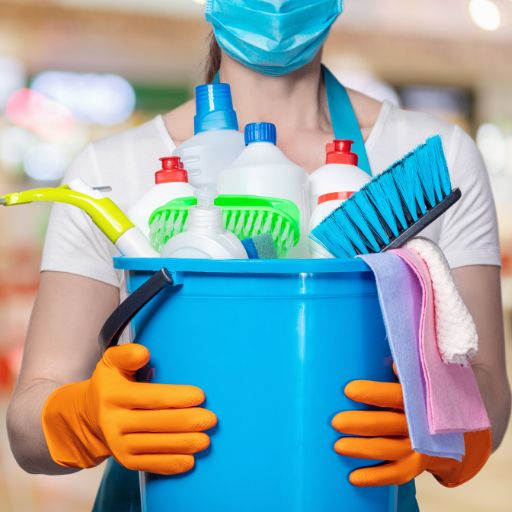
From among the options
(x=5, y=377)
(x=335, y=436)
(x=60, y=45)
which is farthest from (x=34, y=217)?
(x=335, y=436)

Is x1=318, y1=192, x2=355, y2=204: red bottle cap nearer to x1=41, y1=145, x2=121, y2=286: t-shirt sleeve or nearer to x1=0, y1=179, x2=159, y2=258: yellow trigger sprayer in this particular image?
x1=0, y1=179, x2=159, y2=258: yellow trigger sprayer

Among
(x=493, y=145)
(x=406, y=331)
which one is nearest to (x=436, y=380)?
(x=406, y=331)

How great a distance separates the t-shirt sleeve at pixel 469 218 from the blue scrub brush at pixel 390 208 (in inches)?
15.1

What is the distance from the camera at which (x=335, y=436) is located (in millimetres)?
751

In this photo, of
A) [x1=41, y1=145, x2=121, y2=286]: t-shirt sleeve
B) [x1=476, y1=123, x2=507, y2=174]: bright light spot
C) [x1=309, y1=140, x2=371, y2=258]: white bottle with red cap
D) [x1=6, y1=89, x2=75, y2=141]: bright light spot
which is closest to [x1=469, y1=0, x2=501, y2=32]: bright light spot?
[x1=476, y1=123, x2=507, y2=174]: bright light spot

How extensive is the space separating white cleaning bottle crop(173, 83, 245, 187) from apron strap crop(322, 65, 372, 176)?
0.27 metres

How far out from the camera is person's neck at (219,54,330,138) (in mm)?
1227

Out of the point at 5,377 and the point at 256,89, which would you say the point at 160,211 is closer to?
the point at 256,89

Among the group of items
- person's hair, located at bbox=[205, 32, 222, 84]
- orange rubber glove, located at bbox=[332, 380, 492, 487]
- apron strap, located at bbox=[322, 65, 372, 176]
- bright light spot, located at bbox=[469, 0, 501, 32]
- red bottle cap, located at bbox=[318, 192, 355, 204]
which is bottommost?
orange rubber glove, located at bbox=[332, 380, 492, 487]

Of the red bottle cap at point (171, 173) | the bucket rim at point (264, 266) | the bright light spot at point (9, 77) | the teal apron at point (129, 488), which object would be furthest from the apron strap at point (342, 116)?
the bright light spot at point (9, 77)

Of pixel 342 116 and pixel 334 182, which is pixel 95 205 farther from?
pixel 342 116

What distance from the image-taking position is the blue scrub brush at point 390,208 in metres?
0.78

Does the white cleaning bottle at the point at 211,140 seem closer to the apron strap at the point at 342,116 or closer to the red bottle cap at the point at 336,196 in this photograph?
the red bottle cap at the point at 336,196

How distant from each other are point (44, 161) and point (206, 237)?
715 cm
